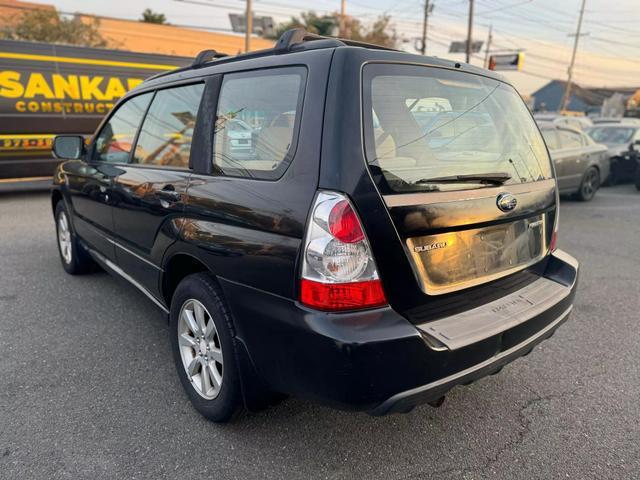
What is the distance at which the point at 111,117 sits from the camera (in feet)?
13.0

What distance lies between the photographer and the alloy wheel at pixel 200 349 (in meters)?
2.48

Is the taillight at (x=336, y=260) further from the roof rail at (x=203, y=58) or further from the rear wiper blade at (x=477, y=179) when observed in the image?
the roof rail at (x=203, y=58)

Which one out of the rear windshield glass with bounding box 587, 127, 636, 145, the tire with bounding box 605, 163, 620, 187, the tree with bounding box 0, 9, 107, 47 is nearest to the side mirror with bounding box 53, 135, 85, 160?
the tire with bounding box 605, 163, 620, 187

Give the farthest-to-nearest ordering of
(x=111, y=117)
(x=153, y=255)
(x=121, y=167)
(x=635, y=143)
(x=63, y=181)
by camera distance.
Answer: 1. (x=635, y=143)
2. (x=63, y=181)
3. (x=111, y=117)
4. (x=121, y=167)
5. (x=153, y=255)

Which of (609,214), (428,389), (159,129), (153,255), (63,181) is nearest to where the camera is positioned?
(428,389)

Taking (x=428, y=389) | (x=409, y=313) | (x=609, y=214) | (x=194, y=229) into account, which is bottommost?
(x=609, y=214)

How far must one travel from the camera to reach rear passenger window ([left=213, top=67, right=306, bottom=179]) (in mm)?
2121

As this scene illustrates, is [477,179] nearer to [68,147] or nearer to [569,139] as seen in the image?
[68,147]

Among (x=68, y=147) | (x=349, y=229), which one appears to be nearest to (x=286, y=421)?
(x=349, y=229)

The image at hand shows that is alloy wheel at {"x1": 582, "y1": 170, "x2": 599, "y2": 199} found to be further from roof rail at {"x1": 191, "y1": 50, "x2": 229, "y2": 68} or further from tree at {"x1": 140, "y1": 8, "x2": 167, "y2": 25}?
tree at {"x1": 140, "y1": 8, "x2": 167, "y2": 25}

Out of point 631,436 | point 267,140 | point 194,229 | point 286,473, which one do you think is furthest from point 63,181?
point 631,436

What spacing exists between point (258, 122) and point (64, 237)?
353 centimetres

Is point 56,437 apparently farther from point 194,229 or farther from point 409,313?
point 409,313

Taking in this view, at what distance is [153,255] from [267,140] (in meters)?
1.19
